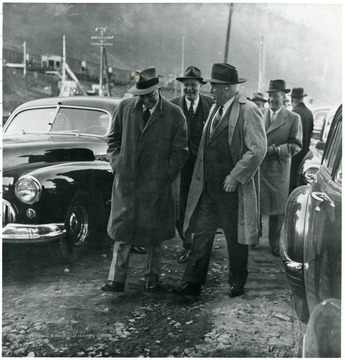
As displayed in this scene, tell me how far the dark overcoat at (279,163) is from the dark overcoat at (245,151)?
Result: 135 cm

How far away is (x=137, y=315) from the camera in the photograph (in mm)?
3363

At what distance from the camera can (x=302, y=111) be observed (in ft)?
20.3

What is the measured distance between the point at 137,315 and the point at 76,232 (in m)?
1.51

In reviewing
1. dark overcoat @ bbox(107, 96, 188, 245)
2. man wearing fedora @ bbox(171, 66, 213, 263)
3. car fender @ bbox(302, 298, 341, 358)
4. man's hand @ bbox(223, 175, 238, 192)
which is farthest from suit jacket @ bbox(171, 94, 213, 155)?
car fender @ bbox(302, 298, 341, 358)

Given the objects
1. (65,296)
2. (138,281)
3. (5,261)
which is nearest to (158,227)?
(138,281)

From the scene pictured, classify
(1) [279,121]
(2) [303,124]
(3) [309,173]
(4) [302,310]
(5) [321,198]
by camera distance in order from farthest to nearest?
(2) [303,124], (3) [309,173], (1) [279,121], (4) [302,310], (5) [321,198]

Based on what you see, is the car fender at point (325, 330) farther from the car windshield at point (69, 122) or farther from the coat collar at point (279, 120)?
the car windshield at point (69, 122)

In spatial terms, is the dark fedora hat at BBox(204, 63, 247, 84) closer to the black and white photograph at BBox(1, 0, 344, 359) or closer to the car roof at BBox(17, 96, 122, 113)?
the black and white photograph at BBox(1, 0, 344, 359)

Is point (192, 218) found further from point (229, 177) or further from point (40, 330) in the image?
point (40, 330)

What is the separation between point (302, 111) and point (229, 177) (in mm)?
3004

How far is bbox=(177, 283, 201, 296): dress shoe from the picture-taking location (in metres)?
3.73

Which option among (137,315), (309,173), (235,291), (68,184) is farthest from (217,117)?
(309,173)

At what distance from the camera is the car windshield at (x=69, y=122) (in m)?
5.24

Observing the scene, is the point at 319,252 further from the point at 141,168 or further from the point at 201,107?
the point at 201,107
